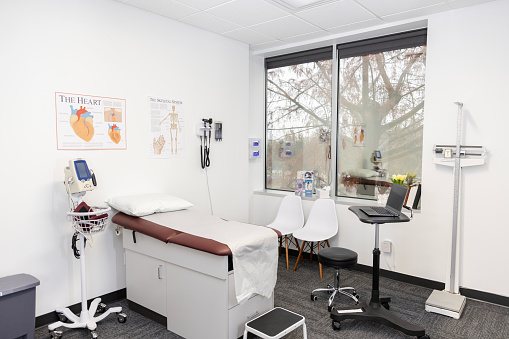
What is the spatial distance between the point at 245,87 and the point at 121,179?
216cm

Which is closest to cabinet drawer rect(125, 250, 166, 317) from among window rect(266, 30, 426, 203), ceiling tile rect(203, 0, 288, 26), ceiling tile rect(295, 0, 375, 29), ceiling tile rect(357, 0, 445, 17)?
ceiling tile rect(203, 0, 288, 26)

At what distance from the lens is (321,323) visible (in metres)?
3.01

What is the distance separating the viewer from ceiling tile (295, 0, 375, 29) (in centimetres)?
343

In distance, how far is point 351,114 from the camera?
4586mm

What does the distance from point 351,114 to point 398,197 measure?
6.29 ft

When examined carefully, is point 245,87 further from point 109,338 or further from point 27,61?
point 109,338

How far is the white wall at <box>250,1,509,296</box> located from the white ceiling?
285 millimetres

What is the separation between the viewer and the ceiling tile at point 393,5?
3293mm

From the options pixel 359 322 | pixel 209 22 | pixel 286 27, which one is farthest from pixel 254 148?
pixel 359 322

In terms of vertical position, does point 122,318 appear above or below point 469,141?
below

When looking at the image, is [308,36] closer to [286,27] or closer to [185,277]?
[286,27]

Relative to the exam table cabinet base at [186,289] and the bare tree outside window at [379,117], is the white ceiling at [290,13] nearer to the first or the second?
the bare tree outside window at [379,117]

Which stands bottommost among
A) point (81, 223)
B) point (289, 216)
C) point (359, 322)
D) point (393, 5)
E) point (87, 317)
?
point (359, 322)

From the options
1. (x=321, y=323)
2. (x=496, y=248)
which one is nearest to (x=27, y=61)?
(x=321, y=323)
